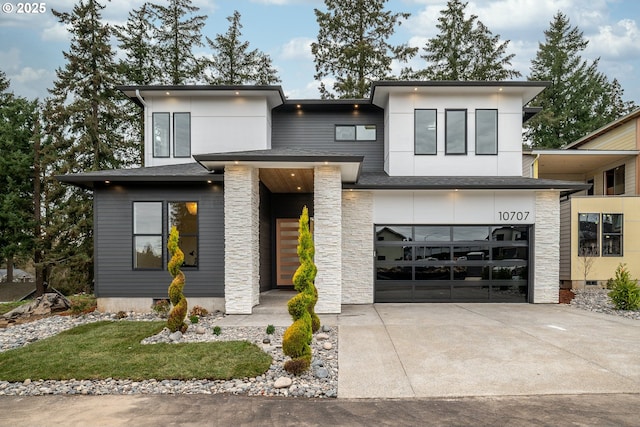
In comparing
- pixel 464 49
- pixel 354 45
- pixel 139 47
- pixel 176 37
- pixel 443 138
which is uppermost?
pixel 464 49

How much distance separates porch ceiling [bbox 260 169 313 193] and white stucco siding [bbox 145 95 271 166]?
1331mm

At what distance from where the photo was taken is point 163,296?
9.59 m

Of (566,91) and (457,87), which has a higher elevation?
(566,91)

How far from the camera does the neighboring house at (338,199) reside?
9188 mm

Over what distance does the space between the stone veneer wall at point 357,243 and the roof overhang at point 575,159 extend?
8.14 meters

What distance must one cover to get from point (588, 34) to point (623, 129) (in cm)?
1714

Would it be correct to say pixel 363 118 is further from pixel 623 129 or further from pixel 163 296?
pixel 623 129

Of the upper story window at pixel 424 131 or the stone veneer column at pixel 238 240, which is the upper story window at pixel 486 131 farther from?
the stone veneer column at pixel 238 240

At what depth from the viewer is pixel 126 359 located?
5664 millimetres

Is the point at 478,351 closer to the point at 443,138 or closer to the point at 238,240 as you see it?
the point at 238,240

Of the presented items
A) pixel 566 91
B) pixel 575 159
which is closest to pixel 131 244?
pixel 575 159

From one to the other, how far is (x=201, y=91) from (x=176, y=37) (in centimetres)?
1273

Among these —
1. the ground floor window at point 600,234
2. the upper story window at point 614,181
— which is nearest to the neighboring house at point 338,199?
the ground floor window at point 600,234

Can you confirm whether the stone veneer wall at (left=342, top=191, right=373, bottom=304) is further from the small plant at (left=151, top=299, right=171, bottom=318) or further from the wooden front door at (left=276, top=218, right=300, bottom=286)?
the small plant at (left=151, top=299, right=171, bottom=318)
